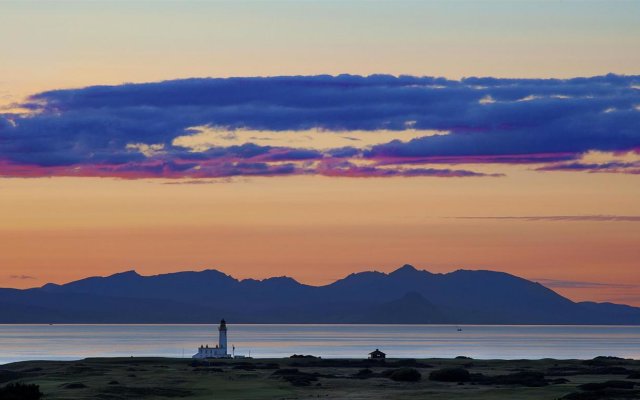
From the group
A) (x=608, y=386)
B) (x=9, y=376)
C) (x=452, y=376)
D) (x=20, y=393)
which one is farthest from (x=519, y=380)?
(x=9, y=376)

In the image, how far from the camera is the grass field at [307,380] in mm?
87250

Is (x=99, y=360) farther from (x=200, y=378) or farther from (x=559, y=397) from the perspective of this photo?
(x=559, y=397)

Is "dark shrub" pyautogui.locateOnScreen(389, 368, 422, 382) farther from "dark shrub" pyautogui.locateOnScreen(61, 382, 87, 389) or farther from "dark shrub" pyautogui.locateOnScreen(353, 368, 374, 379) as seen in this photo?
"dark shrub" pyautogui.locateOnScreen(61, 382, 87, 389)

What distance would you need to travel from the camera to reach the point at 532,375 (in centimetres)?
10525

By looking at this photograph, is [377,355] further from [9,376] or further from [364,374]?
[9,376]

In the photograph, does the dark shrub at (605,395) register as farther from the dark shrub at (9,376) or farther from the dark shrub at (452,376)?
the dark shrub at (9,376)

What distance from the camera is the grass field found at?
A: 8725cm

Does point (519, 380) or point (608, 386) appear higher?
point (519, 380)

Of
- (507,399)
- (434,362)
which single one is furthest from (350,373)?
(507,399)

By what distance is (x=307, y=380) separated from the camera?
99875 millimetres

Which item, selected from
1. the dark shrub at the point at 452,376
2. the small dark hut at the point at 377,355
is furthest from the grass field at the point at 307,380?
the small dark hut at the point at 377,355

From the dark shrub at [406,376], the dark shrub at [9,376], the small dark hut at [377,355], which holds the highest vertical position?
the small dark hut at [377,355]

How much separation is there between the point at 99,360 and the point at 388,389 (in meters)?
49.3

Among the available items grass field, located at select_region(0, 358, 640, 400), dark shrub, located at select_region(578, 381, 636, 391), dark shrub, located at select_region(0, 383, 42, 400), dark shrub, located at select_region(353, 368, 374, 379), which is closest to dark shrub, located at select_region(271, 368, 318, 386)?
grass field, located at select_region(0, 358, 640, 400)
